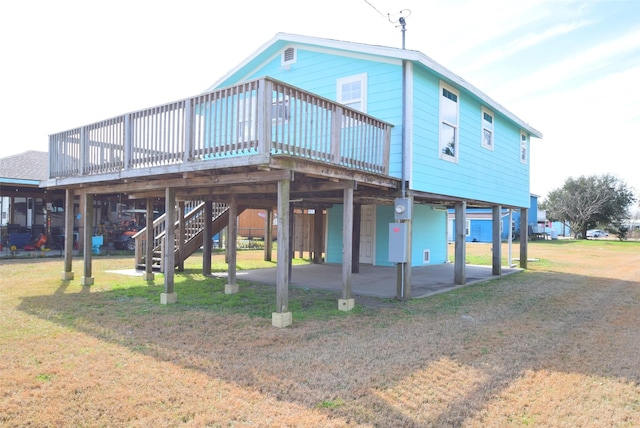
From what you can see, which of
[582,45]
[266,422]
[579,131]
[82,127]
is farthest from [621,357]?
[579,131]

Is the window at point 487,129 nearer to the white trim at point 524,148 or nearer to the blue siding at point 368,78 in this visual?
the white trim at point 524,148

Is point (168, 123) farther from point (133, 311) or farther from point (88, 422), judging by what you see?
→ point (88, 422)

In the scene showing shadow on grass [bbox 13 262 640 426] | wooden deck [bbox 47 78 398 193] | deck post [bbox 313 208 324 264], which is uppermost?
wooden deck [bbox 47 78 398 193]

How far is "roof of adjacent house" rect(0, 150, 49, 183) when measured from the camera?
15.4 meters

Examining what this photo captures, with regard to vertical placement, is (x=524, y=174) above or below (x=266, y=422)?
above

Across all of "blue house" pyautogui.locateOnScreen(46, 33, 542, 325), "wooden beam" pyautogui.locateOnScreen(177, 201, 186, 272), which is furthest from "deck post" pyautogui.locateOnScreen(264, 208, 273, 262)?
"wooden beam" pyautogui.locateOnScreen(177, 201, 186, 272)

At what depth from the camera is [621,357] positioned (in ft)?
16.1

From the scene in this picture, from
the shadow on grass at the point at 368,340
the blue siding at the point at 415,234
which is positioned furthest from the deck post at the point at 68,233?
the blue siding at the point at 415,234

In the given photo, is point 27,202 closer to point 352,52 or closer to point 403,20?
point 352,52

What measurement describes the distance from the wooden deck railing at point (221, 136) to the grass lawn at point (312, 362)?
2435 mm

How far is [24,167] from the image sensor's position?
55.5 feet

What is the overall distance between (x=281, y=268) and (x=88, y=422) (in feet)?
10.7

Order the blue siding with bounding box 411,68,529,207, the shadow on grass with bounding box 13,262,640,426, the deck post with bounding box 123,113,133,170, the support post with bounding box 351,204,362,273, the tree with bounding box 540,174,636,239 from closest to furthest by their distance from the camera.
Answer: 1. the shadow on grass with bounding box 13,262,640,426
2. the deck post with bounding box 123,113,133,170
3. the blue siding with bounding box 411,68,529,207
4. the support post with bounding box 351,204,362,273
5. the tree with bounding box 540,174,636,239

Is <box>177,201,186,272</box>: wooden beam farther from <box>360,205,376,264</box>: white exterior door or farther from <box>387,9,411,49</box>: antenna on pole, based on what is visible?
<box>387,9,411,49</box>: antenna on pole
